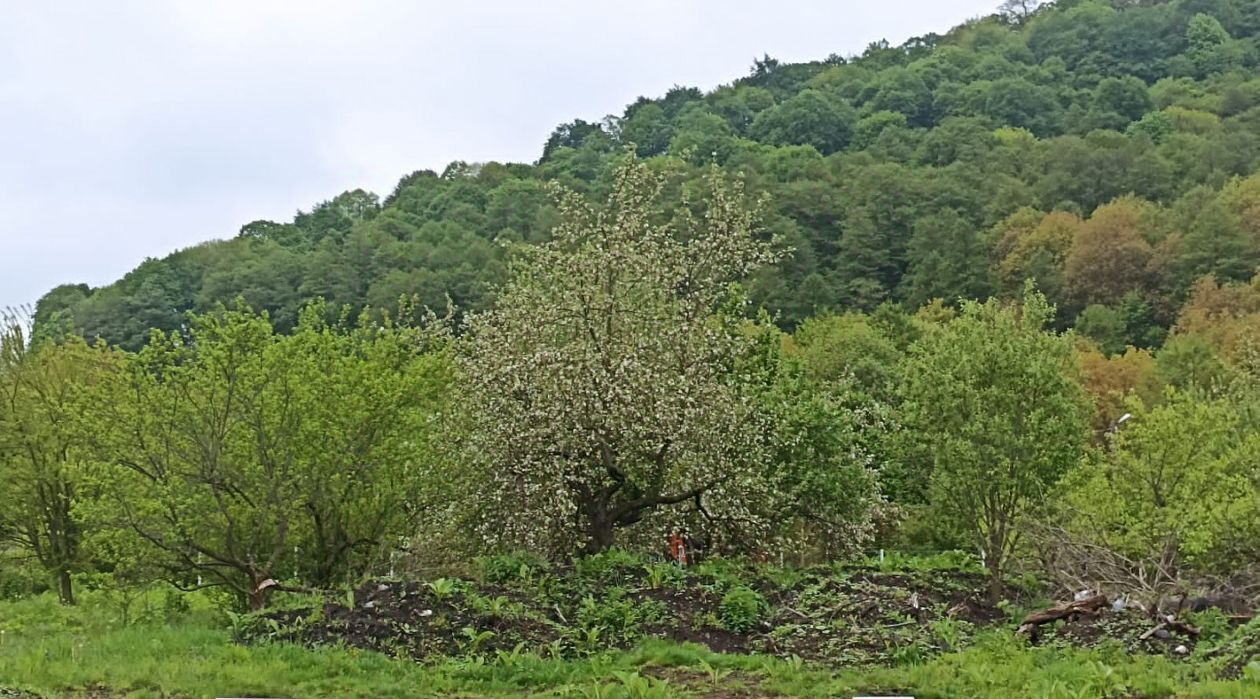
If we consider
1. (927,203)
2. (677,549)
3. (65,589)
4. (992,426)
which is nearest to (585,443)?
(677,549)

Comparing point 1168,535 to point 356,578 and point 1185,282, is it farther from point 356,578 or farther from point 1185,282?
point 1185,282

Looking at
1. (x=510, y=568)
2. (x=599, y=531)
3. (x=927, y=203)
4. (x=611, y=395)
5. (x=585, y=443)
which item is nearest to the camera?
(x=510, y=568)

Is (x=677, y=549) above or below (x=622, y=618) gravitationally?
below

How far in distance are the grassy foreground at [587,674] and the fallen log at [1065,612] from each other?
49cm

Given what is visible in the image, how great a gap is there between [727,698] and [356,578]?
26.5 ft

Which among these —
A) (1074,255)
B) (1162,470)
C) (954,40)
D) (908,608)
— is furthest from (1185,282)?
(954,40)

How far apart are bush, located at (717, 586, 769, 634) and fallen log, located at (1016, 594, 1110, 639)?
296 cm

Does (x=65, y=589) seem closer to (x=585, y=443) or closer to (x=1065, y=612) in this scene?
(x=585, y=443)

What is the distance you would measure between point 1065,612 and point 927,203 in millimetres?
66652

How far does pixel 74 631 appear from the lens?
14.7 meters

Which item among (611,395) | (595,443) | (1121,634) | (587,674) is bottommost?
(1121,634)

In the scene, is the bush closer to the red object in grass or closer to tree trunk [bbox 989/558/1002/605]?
tree trunk [bbox 989/558/1002/605]

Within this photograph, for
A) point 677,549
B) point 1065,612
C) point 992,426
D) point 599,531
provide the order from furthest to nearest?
point 677,549 → point 599,531 → point 992,426 → point 1065,612

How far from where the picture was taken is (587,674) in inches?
417
